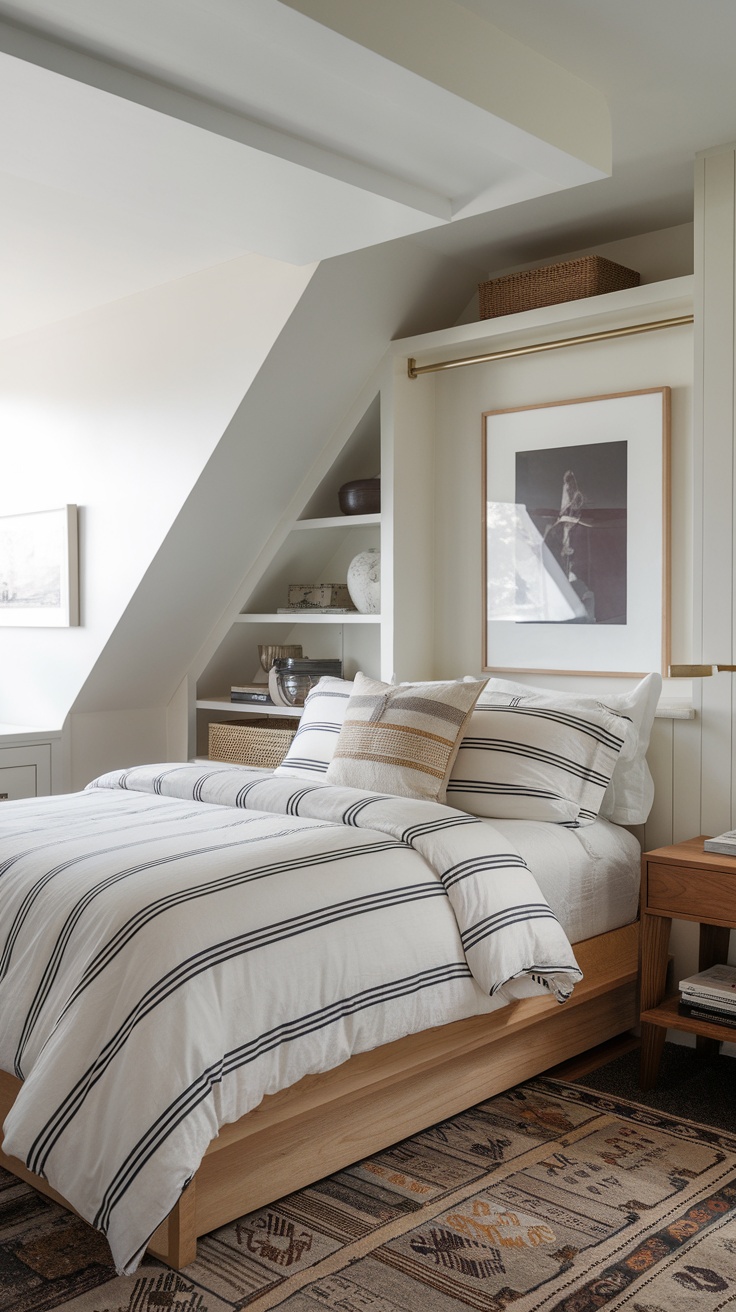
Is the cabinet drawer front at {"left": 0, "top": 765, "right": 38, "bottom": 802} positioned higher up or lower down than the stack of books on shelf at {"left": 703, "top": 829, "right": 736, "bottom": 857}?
lower down

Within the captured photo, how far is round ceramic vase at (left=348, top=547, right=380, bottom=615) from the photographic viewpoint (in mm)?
3904

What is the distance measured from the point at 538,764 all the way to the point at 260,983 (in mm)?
1176

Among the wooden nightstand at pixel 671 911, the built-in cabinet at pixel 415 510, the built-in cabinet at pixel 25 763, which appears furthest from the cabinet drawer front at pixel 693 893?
the built-in cabinet at pixel 25 763

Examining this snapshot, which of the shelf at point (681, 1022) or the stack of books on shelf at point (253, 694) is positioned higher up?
the stack of books on shelf at point (253, 694)

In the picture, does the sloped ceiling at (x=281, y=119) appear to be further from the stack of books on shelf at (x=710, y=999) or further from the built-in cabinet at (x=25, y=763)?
the stack of books on shelf at (x=710, y=999)

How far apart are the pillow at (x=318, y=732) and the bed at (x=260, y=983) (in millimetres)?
371

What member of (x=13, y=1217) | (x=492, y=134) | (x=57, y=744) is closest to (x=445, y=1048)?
(x=13, y=1217)

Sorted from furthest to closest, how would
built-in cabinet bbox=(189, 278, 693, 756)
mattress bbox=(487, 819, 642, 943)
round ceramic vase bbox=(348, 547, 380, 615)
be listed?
round ceramic vase bbox=(348, 547, 380, 615) → built-in cabinet bbox=(189, 278, 693, 756) → mattress bbox=(487, 819, 642, 943)

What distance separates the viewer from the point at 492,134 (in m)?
2.40

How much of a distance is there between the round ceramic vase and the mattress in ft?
4.20

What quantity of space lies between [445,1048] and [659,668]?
57.4 inches

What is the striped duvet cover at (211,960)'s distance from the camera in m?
1.79

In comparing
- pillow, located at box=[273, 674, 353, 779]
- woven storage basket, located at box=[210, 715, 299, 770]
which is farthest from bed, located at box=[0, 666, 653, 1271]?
woven storage basket, located at box=[210, 715, 299, 770]

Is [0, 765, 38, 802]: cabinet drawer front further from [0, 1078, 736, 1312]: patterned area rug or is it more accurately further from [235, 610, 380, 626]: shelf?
[0, 1078, 736, 1312]: patterned area rug
